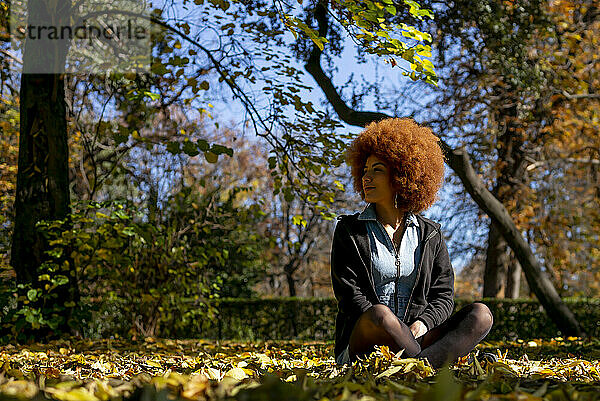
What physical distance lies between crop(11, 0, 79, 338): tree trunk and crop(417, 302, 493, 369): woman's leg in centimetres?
347

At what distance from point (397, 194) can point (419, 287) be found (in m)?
0.51

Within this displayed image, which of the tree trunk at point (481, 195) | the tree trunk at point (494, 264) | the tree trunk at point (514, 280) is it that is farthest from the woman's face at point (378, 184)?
the tree trunk at point (514, 280)

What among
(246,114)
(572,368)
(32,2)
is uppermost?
(32,2)

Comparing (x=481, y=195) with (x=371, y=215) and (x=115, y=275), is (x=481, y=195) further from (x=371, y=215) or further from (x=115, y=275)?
(x=115, y=275)

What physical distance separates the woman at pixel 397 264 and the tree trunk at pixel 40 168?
3.11m

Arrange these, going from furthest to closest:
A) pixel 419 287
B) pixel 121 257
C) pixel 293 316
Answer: pixel 293 316 → pixel 121 257 → pixel 419 287

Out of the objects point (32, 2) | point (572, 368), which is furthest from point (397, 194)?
point (32, 2)

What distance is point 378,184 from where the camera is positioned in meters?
2.92

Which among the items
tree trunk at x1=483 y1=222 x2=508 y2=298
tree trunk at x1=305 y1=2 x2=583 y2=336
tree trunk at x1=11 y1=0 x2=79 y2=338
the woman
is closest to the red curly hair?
the woman

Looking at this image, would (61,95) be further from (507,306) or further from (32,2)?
(507,306)

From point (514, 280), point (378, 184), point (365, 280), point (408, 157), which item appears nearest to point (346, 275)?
point (365, 280)

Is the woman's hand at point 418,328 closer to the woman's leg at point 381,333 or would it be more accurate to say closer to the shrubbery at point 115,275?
the woman's leg at point 381,333

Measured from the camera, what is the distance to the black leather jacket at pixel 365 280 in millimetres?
2594

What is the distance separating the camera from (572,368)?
8.24ft
